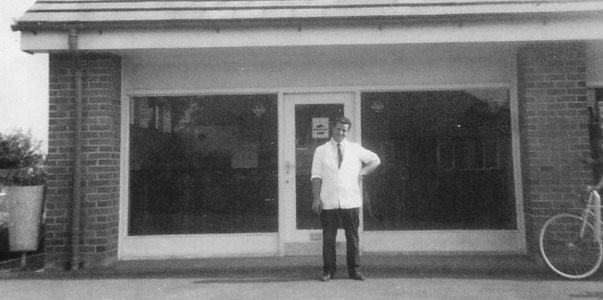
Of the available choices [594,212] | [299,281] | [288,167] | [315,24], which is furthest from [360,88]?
[594,212]

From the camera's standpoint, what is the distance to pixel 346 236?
6020 mm

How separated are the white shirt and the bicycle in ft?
6.82

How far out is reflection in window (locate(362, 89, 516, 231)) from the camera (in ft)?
24.7

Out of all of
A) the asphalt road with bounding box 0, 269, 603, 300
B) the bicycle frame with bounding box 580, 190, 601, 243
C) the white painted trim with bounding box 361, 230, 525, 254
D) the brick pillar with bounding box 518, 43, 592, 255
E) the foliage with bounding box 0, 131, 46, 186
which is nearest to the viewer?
the asphalt road with bounding box 0, 269, 603, 300

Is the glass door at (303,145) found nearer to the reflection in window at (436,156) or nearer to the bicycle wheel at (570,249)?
the reflection in window at (436,156)

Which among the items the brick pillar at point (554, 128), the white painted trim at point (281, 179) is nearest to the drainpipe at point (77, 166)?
the white painted trim at point (281, 179)

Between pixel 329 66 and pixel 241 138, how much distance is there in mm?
1545

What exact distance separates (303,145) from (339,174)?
5.47 feet

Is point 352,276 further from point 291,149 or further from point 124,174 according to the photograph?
point 124,174

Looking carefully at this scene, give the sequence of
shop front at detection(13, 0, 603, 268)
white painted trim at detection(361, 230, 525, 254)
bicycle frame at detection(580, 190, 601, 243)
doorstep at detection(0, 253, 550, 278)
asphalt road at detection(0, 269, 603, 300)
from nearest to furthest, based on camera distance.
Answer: asphalt road at detection(0, 269, 603, 300) → bicycle frame at detection(580, 190, 601, 243) → doorstep at detection(0, 253, 550, 278) → shop front at detection(13, 0, 603, 268) → white painted trim at detection(361, 230, 525, 254)

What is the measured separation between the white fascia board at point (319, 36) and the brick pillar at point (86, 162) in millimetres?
420

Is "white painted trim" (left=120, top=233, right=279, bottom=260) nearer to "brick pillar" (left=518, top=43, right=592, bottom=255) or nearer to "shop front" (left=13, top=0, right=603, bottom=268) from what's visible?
"shop front" (left=13, top=0, right=603, bottom=268)

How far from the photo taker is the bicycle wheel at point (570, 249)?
5.95 meters

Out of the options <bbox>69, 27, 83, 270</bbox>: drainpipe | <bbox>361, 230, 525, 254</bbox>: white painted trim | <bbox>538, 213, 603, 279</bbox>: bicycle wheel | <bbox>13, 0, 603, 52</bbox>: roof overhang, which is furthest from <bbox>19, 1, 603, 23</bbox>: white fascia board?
<bbox>361, 230, 525, 254</bbox>: white painted trim
